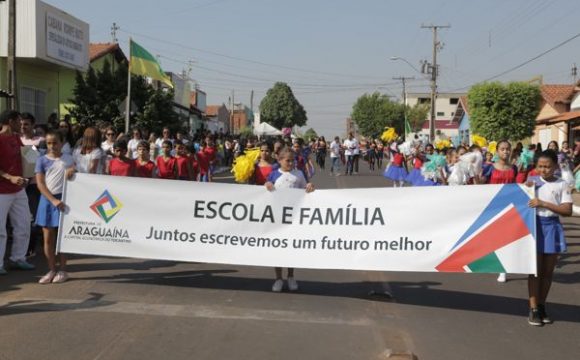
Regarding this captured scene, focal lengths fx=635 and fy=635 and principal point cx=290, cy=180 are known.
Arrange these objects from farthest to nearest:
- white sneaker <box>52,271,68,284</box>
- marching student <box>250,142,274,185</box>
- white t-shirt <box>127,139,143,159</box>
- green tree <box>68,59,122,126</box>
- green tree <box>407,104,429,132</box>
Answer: green tree <box>407,104,429,132</box> → green tree <box>68,59,122,126</box> → white t-shirt <box>127,139,143,159</box> → marching student <box>250,142,274,185</box> → white sneaker <box>52,271,68,284</box>

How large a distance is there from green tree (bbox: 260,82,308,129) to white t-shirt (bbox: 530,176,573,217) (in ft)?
275

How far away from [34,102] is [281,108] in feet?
222

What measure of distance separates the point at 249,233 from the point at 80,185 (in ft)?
6.52

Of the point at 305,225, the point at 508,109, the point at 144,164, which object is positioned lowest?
the point at 305,225

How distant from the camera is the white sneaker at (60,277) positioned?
7121 millimetres

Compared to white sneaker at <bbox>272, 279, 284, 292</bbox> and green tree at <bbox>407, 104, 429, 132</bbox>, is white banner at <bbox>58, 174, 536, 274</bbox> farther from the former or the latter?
green tree at <bbox>407, 104, 429, 132</bbox>

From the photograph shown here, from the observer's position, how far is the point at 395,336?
541 cm

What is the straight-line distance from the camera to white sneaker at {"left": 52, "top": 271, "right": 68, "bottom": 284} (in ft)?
23.4

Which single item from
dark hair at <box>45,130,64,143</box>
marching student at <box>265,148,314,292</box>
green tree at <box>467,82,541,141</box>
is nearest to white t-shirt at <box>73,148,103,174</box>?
dark hair at <box>45,130,64,143</box>

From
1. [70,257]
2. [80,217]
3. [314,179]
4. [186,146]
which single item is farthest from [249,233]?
[314,179]

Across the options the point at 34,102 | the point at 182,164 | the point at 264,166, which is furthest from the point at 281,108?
the point at 264,166

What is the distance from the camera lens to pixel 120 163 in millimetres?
8539

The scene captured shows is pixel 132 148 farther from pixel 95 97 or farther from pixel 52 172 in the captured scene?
pixel 95 97

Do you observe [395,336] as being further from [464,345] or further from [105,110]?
[105,110]
